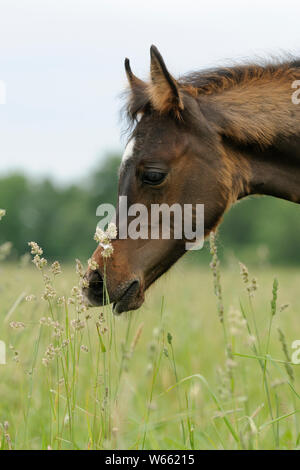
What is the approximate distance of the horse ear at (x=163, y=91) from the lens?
13.7 feet

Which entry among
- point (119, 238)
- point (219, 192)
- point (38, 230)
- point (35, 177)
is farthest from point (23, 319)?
point (35, 177)

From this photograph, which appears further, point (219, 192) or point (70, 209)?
point (70, 209)

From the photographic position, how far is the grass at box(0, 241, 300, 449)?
3053 millimetres

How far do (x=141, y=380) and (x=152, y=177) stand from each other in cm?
387

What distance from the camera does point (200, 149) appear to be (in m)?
4.31

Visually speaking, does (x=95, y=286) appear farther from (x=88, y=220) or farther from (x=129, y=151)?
(x=88, y=220)

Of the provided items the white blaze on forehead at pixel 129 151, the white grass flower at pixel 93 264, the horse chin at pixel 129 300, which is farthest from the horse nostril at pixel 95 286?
the white blaze on forehead at pixel 129 151

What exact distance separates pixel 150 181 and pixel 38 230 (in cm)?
6465

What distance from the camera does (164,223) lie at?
13.7ft

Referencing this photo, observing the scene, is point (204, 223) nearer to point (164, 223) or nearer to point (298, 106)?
point (164, 223)

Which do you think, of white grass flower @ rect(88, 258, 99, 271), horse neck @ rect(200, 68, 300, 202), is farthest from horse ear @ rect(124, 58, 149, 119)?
white grass flower @ rect(88, 258, 99, 271)

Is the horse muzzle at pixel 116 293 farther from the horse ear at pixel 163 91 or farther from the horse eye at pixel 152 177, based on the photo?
the horse ear at pixel 163 91

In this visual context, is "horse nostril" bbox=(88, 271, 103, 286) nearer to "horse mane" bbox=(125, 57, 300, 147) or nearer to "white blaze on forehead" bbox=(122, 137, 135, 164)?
"white blaze on forehead" bbox=(122, 137, 135, 164)

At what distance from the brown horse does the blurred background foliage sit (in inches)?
1906
